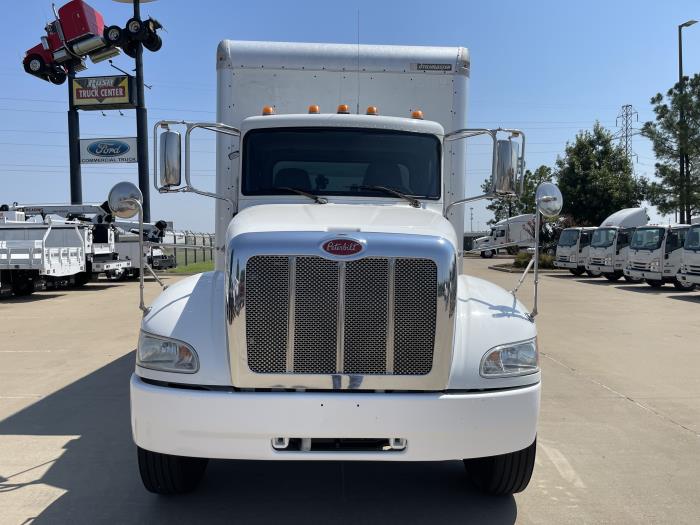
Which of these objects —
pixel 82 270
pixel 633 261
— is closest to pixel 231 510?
pixel 82 270

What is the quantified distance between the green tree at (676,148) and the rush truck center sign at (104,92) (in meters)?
25.8

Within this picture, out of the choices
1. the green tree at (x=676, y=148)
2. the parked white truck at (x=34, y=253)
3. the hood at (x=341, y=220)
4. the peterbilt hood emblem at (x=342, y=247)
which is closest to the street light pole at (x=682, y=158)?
the green tree at (x=676, y=148)

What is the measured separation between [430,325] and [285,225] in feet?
3.15

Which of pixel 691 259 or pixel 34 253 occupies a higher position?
pixel 34 253

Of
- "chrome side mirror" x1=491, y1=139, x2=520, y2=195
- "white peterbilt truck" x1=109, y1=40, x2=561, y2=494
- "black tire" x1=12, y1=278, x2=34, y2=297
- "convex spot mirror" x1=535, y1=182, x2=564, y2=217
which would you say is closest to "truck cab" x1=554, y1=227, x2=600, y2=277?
"black tire" x1=12, y1=278, x2=34, y2=297

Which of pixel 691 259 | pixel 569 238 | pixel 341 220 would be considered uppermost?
pixel 341 220

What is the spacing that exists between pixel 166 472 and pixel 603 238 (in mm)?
25477

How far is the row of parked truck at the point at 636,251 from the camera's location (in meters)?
19.3

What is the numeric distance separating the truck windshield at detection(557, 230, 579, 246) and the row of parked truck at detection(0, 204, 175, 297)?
17.4 m

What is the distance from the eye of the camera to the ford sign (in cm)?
3719

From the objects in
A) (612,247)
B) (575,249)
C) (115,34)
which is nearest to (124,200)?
(612,247)

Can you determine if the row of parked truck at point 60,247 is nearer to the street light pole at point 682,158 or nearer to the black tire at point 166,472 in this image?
the black tire at point 166,472

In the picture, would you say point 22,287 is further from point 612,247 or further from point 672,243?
point 612,247

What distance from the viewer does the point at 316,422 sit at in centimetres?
340
